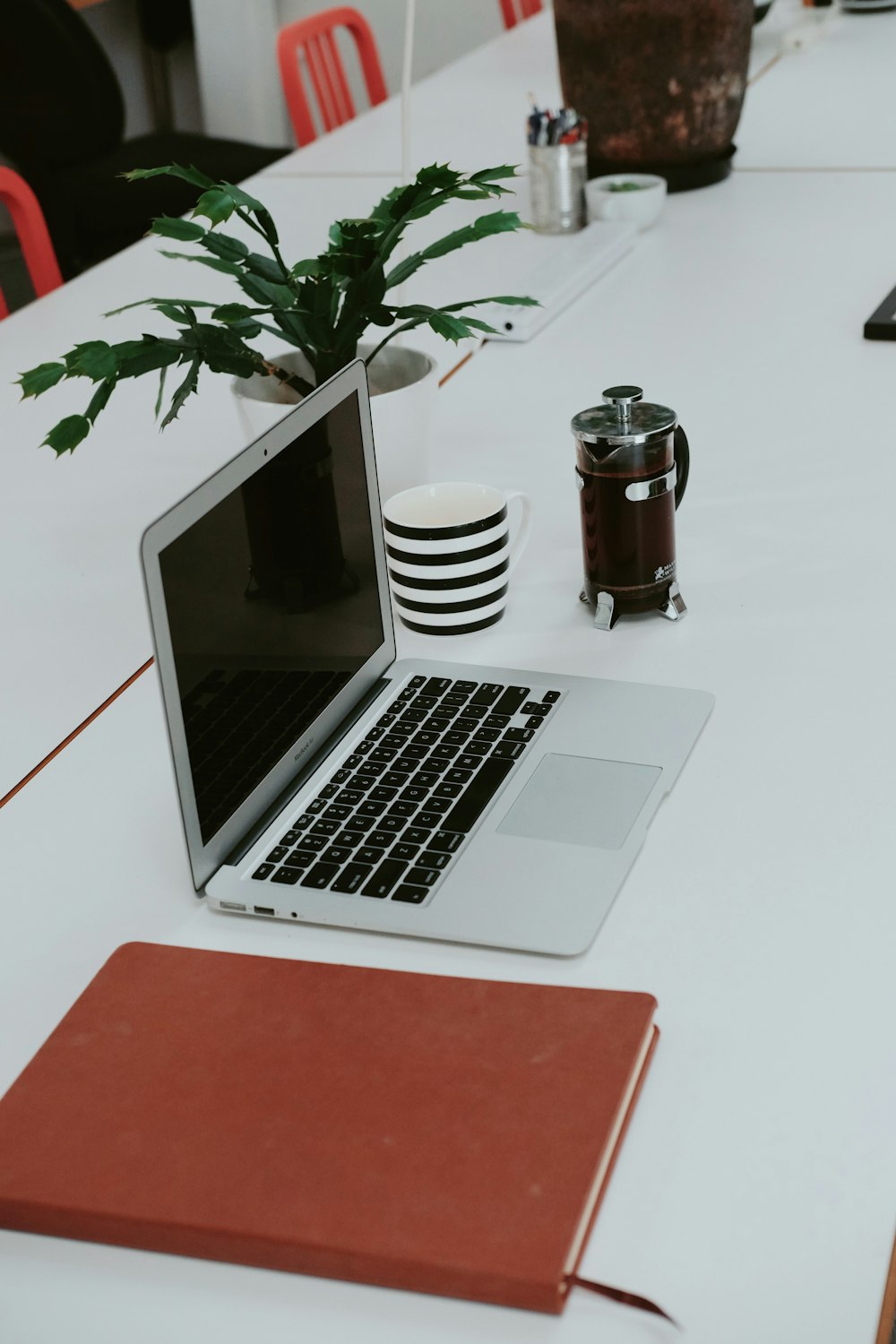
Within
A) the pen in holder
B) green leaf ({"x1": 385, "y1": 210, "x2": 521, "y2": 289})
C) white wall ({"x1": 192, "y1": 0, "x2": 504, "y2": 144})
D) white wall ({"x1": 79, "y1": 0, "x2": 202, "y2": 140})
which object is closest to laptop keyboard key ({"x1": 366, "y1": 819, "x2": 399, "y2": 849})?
green leaf ({"x1": 385, "y1": 210, "x2": 521, "y2": 289})

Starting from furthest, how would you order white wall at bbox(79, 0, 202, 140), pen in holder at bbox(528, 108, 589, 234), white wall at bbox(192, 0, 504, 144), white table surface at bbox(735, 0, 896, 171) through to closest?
white wall at bbox(79, 0, 202, 140) → white wall at bbox(192, 0, 504, 144) → white table surface at bbox(735, 0, 896, 171) → pen in holder at bbox(528, 108, 589, 234)

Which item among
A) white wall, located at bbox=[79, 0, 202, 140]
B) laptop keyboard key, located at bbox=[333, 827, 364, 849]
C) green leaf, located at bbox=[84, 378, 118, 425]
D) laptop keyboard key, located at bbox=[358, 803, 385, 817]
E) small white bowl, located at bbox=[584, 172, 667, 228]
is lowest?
white wall, located at bbox=[79, 0, 202, 140]

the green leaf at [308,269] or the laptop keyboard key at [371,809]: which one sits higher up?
the green leaf at [308,269]

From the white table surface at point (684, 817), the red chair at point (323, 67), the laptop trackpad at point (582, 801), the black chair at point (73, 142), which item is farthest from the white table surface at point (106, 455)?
the black chair at point (73, 142)

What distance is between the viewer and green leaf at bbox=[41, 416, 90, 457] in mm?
1032

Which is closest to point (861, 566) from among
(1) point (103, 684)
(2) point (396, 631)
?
(2) point (396, 631)

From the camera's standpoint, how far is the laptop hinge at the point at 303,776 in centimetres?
92

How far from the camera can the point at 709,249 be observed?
1.97 m

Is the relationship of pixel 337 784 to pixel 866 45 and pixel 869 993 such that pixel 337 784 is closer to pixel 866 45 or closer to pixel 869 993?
pixel 869 993

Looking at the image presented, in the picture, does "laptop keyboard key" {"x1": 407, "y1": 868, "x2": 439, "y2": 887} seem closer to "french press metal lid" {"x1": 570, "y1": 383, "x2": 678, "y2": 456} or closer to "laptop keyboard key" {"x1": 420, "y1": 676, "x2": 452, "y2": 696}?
"laptop keyboard key" {"x1": 420, "y1": 676, "x2": 452, "y2": 696}

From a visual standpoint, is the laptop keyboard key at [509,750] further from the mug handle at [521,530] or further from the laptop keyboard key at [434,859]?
the mug handle at [521,530]

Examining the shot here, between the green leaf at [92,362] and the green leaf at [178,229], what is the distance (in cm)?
13

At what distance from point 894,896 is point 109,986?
46 cm

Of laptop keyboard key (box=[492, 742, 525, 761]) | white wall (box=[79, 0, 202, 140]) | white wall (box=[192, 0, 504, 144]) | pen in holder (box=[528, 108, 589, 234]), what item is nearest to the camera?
laptop keyboard key (box=[492, 742, 525, 761])
